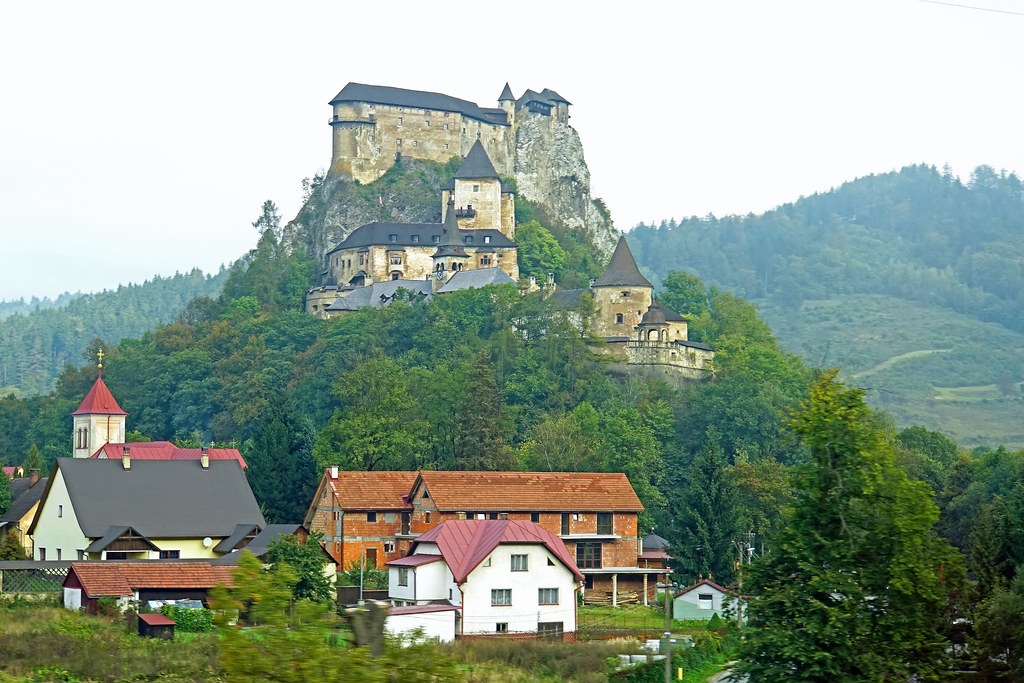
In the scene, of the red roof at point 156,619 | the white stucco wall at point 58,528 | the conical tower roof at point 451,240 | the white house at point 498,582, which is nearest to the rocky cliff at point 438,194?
the conical tower roof at point 451,240

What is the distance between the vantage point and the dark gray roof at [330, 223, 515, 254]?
117938 mm

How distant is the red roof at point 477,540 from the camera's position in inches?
2045

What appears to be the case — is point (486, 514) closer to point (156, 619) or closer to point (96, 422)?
point (156, 619)

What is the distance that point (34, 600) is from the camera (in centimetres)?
4903

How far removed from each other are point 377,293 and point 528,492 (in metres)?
52.1

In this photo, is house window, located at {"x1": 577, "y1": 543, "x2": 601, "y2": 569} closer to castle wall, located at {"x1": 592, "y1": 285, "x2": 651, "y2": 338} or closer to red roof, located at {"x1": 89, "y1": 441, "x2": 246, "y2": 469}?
red roof, located at {"x1": 89, "y1": 441, "x2": 246, "y2": 469}

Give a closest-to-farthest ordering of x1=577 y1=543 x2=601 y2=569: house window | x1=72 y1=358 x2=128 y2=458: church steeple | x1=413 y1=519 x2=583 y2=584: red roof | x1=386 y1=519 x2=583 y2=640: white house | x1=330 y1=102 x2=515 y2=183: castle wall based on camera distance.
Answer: x1=386 y1=519 x2=583 y2=640: white house, x1=413 y1=519 x2=583 y2=584: red roof, x1=577 y1=543 x2=601 y2=569: house window, x1=72 y1=358 x2=128 y2=458: church steeple, x1=330 y1=102 x2=515 y2=183: castle wall

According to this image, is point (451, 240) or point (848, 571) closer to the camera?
point (848, 571)

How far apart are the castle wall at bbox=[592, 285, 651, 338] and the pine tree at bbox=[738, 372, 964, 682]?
253 feet

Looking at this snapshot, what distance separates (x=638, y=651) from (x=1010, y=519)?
13135mm

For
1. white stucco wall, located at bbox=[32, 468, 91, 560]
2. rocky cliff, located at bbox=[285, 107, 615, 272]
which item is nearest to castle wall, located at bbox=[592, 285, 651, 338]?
rocky cliff, located at bbox=[285, 107, 615, 272]

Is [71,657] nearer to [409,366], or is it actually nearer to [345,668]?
[345,668]

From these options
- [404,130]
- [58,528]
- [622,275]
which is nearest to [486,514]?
[58,528]

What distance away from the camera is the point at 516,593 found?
171ft
